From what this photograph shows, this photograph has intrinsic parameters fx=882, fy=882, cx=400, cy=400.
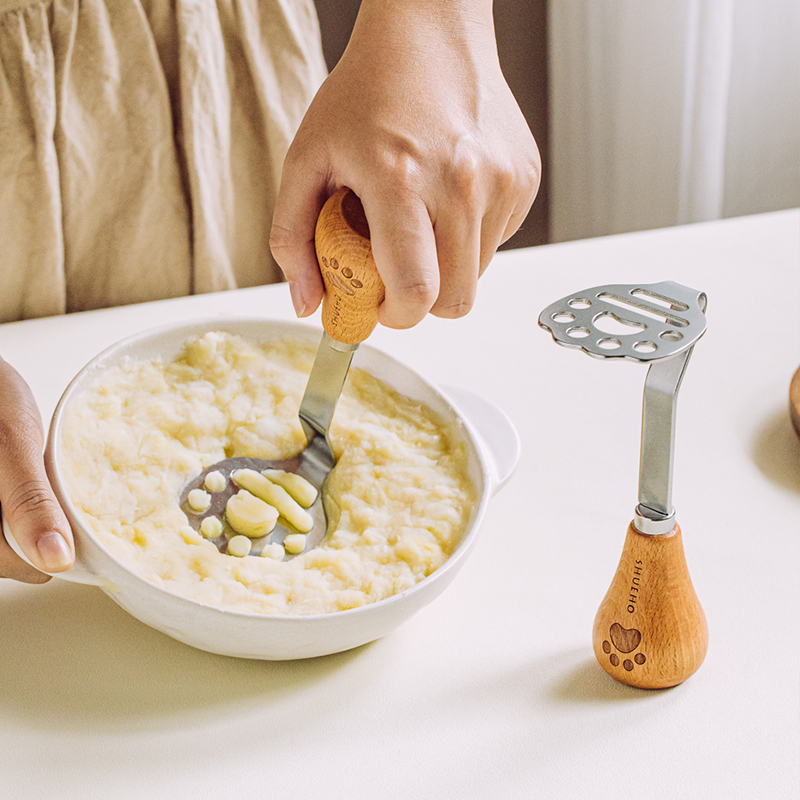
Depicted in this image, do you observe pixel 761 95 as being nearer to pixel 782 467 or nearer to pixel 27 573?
pixel 782 467

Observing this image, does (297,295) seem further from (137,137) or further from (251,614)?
(137,137)

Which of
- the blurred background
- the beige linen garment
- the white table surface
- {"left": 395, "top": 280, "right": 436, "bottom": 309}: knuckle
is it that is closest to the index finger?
{"left": 395, "top": 280, "right": 436, "bottom": 309}: knuckle

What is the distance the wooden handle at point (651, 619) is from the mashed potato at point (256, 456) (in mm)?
107

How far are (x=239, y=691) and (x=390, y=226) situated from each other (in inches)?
12.3

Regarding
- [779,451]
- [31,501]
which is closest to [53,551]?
[31,501]

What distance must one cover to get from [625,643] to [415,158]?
0.35 m

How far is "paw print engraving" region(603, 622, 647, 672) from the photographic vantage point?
0.54 m

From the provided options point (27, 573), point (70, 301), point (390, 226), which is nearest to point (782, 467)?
point (390, 226)

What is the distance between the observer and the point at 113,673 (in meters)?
0.57

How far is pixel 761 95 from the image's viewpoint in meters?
1.87

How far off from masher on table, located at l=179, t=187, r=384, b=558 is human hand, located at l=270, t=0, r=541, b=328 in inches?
0.6

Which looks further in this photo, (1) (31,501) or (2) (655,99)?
(2) (655,99)

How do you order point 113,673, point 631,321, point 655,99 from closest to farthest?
point 631,321
point 113,673
point 655,99

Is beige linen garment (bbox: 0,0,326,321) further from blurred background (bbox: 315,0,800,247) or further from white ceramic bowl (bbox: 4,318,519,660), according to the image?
blurred background (bbox: 315,0,800,247)
